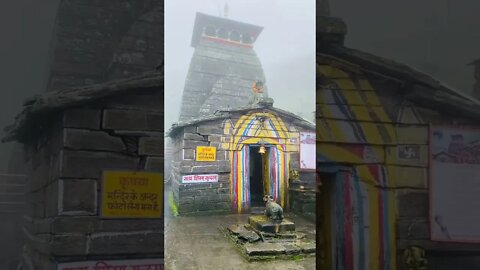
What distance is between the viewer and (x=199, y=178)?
1.96m

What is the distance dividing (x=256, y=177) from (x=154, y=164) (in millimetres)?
1005

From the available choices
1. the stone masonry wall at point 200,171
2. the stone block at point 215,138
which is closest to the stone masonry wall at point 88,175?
the stone masonry wall at point 200,171

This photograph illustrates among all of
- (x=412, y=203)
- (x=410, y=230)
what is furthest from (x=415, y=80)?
(x=410, y=230)

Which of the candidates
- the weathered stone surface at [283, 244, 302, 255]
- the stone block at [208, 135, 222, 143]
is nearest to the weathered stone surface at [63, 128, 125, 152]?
the stone block at [208, 135, 222, 143]

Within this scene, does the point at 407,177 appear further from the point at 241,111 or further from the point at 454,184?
the point at 241,111

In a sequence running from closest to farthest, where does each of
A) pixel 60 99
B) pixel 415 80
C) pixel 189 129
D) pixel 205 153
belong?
pixel 60 99
pixel 415 80
pixel 189 129
pixel 205 153

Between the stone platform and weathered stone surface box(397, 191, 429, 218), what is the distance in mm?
700

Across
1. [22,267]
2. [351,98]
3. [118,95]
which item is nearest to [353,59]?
[351,98]

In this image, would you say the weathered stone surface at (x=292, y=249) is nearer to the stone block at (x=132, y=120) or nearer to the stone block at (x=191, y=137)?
the stone block at (x=191, y=137)

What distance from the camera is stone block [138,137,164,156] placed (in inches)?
46.0

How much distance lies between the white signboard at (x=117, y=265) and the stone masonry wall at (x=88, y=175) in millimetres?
20

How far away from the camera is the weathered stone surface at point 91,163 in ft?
3.56

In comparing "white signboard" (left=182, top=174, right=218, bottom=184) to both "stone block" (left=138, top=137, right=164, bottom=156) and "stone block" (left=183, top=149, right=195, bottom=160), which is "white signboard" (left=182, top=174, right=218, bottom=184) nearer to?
"stone block" (left=183, top=149, right=195, bottom=160)

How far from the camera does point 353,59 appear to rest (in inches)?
55.0
